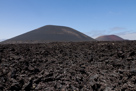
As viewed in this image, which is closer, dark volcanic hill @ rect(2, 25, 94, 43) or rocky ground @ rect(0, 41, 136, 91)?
rocky ground @ rect(0, 41, 136, 91)

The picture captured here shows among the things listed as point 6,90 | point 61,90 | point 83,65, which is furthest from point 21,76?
point 83,65

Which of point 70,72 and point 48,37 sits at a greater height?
point 48,37

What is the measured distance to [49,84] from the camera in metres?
4.19

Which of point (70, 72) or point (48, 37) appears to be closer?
point (70, 72)

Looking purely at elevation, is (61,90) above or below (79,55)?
below

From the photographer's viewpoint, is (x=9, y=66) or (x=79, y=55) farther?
(x=79, y=55)

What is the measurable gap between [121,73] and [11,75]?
4075 millimetres

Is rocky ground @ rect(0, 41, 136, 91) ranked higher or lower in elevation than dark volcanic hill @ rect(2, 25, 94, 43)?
lower

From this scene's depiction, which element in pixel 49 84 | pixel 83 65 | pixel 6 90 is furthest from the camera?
pixel 83 65

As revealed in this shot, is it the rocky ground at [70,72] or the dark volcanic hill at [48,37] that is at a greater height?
the dark volcanic hill at [48,37]

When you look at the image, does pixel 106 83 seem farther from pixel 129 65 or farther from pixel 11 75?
pixel 11 75

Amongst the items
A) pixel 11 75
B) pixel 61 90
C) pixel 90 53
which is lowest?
pixel 61 90

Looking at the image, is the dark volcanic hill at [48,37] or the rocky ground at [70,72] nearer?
the rocky ground at [70,72]

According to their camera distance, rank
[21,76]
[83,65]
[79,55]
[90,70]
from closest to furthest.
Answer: [21,76]
[90,70]
[83,65]
[79,55]
